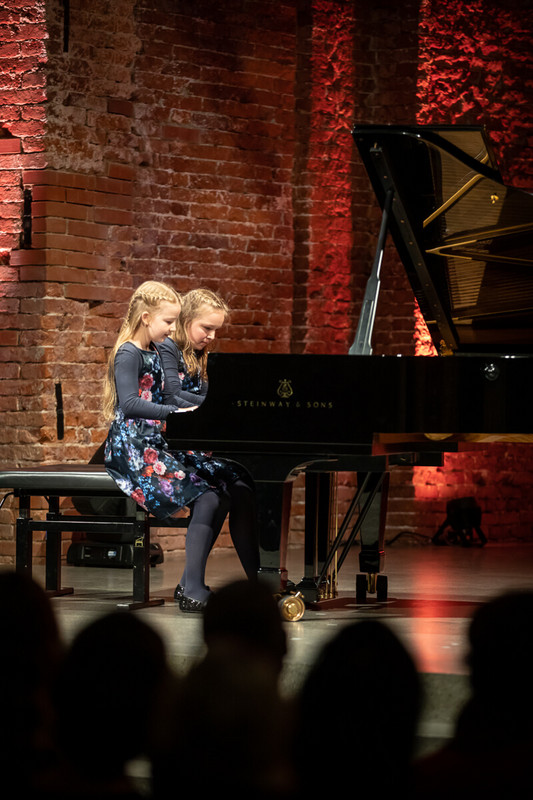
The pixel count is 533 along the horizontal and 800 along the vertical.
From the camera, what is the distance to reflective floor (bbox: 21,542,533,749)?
2926mm

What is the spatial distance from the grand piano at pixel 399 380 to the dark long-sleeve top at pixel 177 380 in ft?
1.95

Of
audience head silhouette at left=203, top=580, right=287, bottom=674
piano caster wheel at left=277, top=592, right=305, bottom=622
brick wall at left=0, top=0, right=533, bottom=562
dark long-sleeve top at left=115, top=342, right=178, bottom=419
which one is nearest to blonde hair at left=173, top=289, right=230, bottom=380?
dark long-sleeve top at left=115, top=342, right=178, bottom=419

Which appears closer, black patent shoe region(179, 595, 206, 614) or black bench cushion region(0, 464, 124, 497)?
black patent shoe region(179, 595, 206, 614)

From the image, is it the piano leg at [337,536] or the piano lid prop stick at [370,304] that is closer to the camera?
the piano lid prop stick at [370,304]

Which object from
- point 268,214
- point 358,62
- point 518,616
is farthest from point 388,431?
point 358,62

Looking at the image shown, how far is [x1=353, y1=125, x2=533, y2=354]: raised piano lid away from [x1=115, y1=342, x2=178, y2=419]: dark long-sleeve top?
110 cm

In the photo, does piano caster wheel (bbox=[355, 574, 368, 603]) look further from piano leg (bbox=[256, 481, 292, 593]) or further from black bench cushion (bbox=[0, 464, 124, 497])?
black bench cushion (bbox=[0, 464, 124, 497])

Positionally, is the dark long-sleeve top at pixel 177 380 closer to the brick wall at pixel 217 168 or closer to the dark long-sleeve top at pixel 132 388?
the dark long-sleeve top at pixel 132 388

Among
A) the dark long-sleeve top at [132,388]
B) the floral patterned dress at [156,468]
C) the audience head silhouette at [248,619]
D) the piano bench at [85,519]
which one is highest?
the dark long-sleeve top at [132,388]

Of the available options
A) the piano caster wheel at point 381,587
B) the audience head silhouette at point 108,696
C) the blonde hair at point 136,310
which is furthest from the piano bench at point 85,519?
the audience head silhouette at point 108,696

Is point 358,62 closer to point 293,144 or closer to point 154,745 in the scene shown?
point 293,144

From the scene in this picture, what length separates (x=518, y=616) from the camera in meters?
1.60

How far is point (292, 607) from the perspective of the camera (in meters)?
4.17

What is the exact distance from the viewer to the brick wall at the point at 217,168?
645cm
